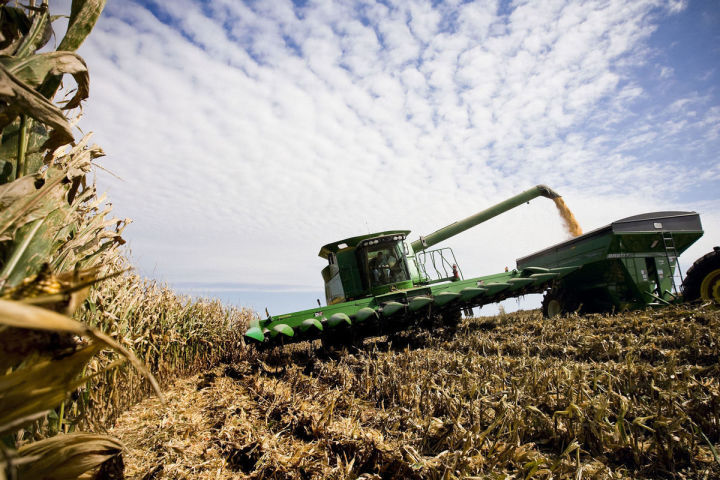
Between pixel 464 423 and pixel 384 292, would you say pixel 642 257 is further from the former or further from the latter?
pixel 464 423

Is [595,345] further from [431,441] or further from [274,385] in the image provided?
[274,385]

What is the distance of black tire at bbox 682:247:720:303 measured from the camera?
19.0ft

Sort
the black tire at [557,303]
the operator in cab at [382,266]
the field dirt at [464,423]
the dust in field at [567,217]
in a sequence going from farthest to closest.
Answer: the dust in field at [567,217] → the black tire at [557,303] → the operator in cab at [382,266] → the field dirt at [464,423]

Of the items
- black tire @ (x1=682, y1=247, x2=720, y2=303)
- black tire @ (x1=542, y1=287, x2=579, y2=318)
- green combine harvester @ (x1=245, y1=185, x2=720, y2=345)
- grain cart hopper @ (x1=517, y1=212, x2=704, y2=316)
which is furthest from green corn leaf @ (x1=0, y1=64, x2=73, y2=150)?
black tire @ (x1=542, y1=287, x2=579, y2=318)

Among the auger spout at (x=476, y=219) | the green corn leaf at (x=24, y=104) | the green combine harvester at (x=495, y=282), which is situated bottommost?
the green combine harvester at (x=495, y=282)

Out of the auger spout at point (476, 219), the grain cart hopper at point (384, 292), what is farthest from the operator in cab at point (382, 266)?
the auger spout at point (476, 219)

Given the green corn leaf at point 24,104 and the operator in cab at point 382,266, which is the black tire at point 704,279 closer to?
the operator in cab at point 382,266

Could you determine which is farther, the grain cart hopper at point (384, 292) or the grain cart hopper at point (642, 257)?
the grain cart hopper at point (642, 257)

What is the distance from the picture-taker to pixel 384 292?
6887 mm

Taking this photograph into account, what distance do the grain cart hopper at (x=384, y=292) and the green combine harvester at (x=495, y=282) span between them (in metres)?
0.02

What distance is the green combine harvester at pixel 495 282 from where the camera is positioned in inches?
221

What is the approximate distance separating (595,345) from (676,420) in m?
2.07

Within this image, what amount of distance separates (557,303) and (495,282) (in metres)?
2.22

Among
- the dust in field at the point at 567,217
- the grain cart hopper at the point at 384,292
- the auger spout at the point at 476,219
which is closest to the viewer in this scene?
the grain cart hopper at the point at 384,292
